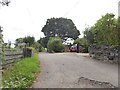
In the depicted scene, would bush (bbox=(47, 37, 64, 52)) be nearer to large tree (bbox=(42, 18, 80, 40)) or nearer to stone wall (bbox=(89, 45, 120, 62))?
large tree (bbox=(42, 18, 80, 40))

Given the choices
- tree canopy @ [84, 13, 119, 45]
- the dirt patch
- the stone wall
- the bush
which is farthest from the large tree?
the dirt patch

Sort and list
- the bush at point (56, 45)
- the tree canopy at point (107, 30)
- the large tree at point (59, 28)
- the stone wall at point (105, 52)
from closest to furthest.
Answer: the stone wall at point (105, 52)
the tree canopy at point (107, 30)
the bush at point (56, 45)
the large tree at point (59, 28)

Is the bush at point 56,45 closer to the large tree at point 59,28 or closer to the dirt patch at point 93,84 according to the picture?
the large tree at point 59,28

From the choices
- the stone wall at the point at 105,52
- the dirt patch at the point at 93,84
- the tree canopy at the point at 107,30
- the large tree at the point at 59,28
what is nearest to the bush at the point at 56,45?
the large tree at the point at 59,28

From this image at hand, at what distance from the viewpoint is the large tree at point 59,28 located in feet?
207

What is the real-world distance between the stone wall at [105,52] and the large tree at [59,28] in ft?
129

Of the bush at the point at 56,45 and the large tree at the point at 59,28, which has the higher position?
the large tree at the point at 59,28

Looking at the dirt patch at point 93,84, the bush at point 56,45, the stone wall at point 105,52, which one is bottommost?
the dirt patch at point 93,84

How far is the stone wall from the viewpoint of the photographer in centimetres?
1791

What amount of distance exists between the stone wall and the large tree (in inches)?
1554

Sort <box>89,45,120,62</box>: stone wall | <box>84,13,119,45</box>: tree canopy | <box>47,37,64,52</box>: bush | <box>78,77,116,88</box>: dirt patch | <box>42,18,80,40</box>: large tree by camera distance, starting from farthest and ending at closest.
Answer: <box>42,18,80,40</box>: large tree
<box>47,37,64,52</box>: bush
<box>84,13,119,45</box>: tree canopy
<box>89,45,120,62</box>: stone wall
<box>78,77,116,88</box>: dirt patch

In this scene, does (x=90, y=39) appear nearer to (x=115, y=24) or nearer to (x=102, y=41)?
(x=102, y=41)

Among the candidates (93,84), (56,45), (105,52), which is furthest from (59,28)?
(93,84)

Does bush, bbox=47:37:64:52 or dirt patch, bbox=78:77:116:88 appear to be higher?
bush, bbox=47:37:64:52
